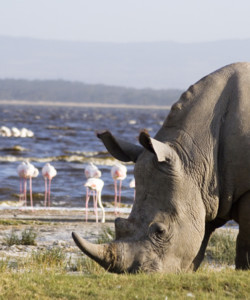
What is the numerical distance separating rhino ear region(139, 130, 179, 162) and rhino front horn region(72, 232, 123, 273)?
910 millimetres

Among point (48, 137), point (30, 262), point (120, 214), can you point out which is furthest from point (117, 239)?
point (48, 137)

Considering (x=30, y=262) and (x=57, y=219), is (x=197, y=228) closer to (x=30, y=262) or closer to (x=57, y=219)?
(x=30, y=262)

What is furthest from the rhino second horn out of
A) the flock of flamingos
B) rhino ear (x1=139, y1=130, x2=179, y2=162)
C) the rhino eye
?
the flock of flamingos

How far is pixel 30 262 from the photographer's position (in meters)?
9.29

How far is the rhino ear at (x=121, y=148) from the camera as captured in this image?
795 cm

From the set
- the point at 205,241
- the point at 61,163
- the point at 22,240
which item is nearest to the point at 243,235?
the point at 205,241

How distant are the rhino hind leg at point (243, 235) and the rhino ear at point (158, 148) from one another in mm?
808

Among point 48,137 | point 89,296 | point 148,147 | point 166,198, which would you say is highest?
point 148,147

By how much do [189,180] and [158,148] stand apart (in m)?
0.55

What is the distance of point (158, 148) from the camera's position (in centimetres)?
736

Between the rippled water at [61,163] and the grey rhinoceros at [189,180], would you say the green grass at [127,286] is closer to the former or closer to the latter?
the grey rhinoceros at [189,180]

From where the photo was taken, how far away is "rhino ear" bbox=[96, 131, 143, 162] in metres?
7.95

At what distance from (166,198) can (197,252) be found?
23.3 inches

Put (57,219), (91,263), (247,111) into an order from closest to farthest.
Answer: (247,111) → (91,263) → (57,219)
